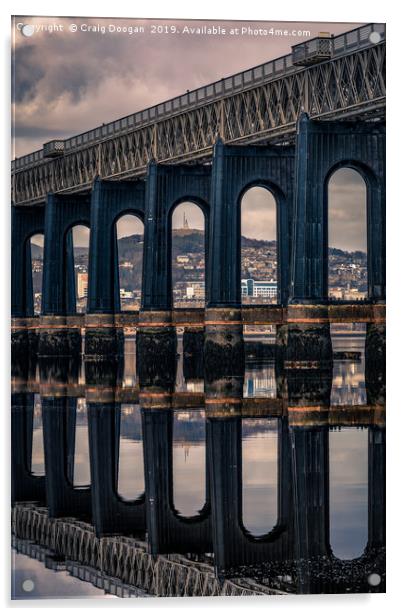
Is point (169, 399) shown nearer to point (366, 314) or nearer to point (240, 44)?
point (366, 314)

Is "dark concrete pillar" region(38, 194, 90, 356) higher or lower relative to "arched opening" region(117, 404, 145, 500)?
higher

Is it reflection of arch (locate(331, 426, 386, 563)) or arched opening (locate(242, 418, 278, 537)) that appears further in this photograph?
arched opening (locate(242, 418, 278, 537))

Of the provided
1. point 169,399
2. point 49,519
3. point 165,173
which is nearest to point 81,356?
point 165,173

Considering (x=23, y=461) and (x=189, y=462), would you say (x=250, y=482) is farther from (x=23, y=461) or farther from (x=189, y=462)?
(x=23, y=461)

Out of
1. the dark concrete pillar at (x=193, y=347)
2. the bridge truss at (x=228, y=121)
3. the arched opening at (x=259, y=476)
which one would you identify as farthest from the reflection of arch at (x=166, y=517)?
the dark concrete pillar at (x=193, y=347)

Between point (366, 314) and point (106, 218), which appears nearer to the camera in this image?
point (366, 314)

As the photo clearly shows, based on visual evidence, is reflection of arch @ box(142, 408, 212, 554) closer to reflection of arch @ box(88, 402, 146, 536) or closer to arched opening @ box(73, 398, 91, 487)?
reflection of arch @ box(88, 402, 146, 536)

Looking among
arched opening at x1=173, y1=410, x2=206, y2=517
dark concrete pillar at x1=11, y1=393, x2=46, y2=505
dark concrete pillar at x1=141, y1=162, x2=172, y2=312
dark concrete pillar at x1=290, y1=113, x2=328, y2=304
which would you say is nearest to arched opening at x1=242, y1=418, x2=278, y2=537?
arched opening at x1=173, y1=410, x2=206, y2=517
